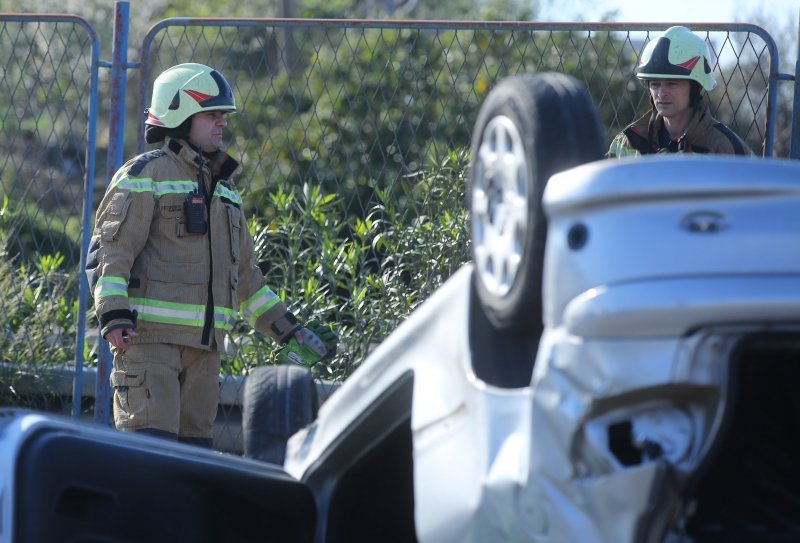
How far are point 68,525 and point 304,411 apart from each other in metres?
0.70

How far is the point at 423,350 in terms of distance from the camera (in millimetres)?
2588

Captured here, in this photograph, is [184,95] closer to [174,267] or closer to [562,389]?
[174,267]

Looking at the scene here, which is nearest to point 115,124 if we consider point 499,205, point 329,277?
point 329,277

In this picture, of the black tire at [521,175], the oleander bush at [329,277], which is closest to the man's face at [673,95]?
the oleander bush at [329,277]

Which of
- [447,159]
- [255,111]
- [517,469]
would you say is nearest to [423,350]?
[517,469]

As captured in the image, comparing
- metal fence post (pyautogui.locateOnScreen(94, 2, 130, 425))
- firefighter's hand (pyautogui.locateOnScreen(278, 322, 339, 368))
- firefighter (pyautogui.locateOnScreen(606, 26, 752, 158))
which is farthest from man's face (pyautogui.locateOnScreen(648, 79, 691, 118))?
metal fence post (pyautogui.locateOnScreen(94, 2, 130, 425))

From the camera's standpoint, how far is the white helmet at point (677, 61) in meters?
4.40

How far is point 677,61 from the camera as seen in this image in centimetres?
441

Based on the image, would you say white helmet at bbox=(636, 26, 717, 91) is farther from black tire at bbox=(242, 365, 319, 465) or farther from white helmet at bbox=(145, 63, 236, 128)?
black tire at bbox=(242, 365, 319, 465)

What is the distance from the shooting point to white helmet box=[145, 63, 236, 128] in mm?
4332

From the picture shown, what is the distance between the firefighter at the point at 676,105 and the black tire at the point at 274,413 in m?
1.73

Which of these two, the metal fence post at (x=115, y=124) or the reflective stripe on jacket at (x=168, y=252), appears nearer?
the reflective stripe on jacket at (x=168, y=252)

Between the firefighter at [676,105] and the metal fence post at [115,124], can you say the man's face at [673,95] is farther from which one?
the metal fence post at [115,124]

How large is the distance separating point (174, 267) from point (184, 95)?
61 centimetres
